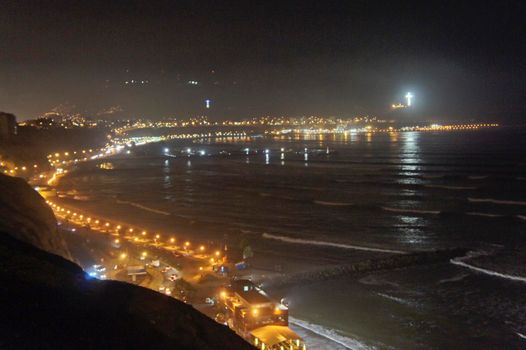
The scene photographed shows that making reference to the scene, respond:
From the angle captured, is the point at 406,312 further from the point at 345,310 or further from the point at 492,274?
the point at 492,274

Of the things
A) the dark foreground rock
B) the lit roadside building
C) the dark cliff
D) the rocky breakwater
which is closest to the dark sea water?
the rocky breakwater

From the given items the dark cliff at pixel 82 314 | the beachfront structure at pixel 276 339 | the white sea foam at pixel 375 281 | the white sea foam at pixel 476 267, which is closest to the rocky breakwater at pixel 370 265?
the white sea foam at pixel 476 267

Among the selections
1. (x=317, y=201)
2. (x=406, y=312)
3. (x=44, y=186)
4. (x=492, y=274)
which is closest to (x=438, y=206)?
(x=317, y=201)

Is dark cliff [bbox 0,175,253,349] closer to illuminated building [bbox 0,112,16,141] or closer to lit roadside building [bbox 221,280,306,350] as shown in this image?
lit roadside building [bbox 221,280,306,350]

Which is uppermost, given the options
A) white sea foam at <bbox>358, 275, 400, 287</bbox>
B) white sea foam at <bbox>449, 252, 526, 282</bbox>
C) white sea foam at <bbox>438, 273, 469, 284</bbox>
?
→ white sea foam at <bbox>358, 275, 400, 287</bbox>

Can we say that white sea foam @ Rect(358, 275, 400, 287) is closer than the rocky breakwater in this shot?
Yes

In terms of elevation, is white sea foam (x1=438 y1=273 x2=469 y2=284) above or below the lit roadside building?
below

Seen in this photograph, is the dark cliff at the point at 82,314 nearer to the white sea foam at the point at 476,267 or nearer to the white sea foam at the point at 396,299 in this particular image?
the white sea foam at the point at 396,299

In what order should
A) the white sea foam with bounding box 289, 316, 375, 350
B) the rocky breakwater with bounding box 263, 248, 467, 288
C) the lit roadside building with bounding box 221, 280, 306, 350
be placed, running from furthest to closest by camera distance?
the rocky breakwater with bounding box 263, 248, 467, 288
the white sea foam with bounding box 289, 316, 375, 350
the lit roadside building with bounding box 221, 280, 306, 350
